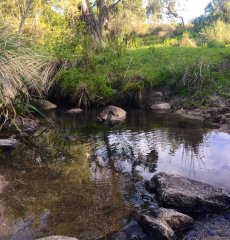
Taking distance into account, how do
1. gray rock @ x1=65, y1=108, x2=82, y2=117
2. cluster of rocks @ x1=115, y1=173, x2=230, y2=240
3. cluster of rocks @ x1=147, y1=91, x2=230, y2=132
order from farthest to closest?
gray rock @ x1=65, y1=108, x2=82, y2=117
cluster of rocks @ x1=147, y1=91, x2=230, y2=132
cluster of rocks @ x1=115, y1=173, x2=230, y2=240

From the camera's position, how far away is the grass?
984 centimetres

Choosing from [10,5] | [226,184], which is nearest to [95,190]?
[226,184]

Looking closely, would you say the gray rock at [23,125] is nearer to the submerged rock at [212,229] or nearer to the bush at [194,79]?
the bush at [194,79]

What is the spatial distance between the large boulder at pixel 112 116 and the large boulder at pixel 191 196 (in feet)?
14.0

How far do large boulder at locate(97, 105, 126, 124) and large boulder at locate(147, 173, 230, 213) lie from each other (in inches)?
168

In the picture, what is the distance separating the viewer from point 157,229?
135 inches

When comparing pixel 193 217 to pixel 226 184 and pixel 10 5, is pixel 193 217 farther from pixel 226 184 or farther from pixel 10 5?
pixel 10 5

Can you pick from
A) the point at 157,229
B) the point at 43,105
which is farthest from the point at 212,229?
the point at 43,105

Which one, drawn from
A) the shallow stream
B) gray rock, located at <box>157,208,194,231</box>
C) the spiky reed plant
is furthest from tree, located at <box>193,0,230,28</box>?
gray rock, located at <box>157,208,194,231</box>

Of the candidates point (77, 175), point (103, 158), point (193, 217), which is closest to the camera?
point (193, 217)

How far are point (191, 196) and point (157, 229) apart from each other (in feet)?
2.52

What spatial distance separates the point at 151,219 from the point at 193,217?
0.60 metres

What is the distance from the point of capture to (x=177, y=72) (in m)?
10.4

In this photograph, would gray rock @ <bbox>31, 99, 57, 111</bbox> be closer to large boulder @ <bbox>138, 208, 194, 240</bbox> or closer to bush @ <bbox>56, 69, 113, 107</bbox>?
bush @ <bbox>56, 69, 113, 107</bbox>
